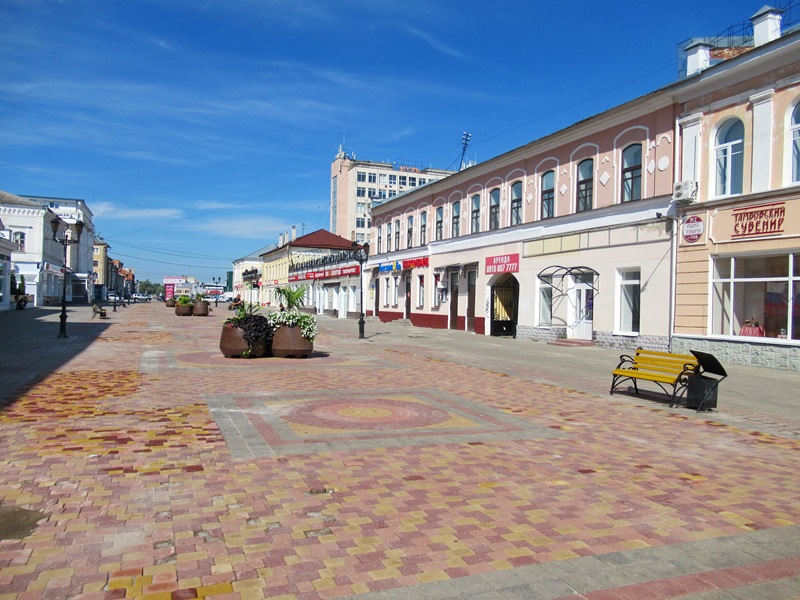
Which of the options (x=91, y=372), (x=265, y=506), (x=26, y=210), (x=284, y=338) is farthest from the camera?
(x=26, y=210)

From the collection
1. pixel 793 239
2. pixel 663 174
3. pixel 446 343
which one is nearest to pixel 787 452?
pixel 793 239

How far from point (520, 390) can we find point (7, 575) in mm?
8615

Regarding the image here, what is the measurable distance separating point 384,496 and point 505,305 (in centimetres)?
2500

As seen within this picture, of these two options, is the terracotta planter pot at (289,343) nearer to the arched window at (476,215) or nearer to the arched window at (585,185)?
the arched window at (585,185)

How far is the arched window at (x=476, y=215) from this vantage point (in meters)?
30.5

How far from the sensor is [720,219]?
17062 millimetres

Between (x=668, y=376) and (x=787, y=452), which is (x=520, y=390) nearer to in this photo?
(x=668, y=376)

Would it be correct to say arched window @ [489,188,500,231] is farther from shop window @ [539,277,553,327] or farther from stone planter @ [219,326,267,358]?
stone planter @ [219,326,267,358]

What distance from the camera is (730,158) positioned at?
17188 millimetres

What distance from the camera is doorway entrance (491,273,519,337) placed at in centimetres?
2870

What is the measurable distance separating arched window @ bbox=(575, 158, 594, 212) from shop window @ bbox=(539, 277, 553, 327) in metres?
3.26

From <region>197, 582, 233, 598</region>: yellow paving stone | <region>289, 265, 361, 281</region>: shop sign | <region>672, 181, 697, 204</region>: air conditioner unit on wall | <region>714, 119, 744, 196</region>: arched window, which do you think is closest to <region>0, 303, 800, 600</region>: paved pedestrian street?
<region>197, 582, 233, 598</region>: yellow paving stone

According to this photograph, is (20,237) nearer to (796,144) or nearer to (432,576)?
(796,144)

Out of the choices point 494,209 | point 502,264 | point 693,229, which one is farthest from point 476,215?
point 693,229
